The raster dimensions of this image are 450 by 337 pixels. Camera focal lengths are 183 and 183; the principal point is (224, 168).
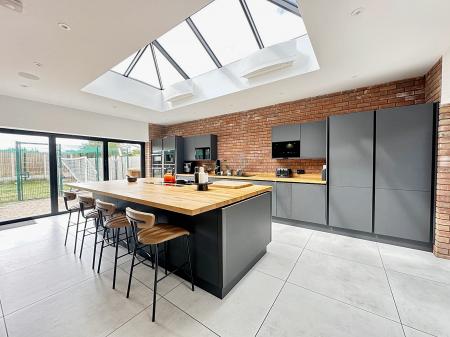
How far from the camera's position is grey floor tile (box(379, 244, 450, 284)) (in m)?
2.11

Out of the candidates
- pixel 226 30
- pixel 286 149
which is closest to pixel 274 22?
pixel 226 30

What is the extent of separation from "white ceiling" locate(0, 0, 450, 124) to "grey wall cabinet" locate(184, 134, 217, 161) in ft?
8.44

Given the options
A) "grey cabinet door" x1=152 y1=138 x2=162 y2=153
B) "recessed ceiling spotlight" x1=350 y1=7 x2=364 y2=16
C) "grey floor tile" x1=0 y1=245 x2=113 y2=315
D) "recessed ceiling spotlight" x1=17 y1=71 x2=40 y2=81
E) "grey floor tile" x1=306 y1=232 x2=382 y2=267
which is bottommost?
"grey floor tile" x1=0 y1=245 x2=113 y2=315

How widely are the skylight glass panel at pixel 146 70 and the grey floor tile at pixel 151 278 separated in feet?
12.4

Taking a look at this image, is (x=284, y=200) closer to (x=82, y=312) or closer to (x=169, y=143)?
(x=82, y=312)

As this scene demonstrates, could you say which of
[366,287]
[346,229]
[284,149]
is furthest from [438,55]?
[366,287]

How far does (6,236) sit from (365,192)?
6.29 metres

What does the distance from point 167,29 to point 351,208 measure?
368cm

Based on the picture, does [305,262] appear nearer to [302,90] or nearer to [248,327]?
[248,327]

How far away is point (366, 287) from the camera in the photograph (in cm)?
191

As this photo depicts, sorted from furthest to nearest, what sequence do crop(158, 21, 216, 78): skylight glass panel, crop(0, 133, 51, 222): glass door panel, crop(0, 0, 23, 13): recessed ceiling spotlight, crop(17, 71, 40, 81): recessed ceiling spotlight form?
1. crop(0, 133, 51, 222): glass door panel
2. crop(158, 21, 216, 78): skylight glass panel
3. crop(17, 71, 40, 81): recessed ceiling spotlight
4. crop(0, 0, 23, 13): recessed ceiling spotlight

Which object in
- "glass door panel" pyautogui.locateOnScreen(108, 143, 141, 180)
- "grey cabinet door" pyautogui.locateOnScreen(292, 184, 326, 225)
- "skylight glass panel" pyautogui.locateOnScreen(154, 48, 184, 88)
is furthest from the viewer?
"glass door panel" pyautogui.locateOnScreen(108, 143, 141, 180)

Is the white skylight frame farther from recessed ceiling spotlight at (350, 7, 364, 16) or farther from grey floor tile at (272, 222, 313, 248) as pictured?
grey floor tile at (272, 222, 313, 248)

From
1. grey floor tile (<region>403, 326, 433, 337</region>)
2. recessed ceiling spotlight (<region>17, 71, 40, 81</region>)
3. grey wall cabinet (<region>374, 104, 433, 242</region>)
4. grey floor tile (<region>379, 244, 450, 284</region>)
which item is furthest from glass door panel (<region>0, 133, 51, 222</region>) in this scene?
grey wall cabinet (<region>374, 104, 433, 242</region>)
